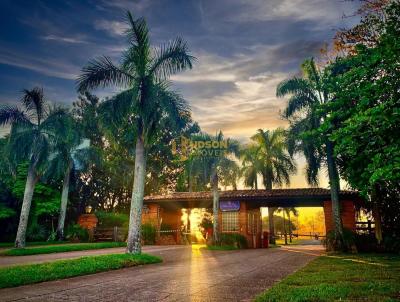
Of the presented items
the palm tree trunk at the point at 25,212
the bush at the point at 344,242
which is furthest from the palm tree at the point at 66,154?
the bush at the point at 344,242

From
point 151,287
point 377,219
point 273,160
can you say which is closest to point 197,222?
point 273,160

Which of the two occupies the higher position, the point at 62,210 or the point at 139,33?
the point at 139,33

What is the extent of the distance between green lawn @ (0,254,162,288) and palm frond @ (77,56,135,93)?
7.14 meters

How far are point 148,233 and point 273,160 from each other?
46.1 ft

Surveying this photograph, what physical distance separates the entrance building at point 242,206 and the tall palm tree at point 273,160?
159 inches

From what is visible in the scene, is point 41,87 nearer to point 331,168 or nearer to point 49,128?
point 49,128

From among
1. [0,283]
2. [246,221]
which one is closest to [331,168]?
[246,221]

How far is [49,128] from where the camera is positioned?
679 inches

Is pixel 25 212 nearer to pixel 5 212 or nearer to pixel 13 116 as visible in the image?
pixel 13 116

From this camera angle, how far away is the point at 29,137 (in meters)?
16.8

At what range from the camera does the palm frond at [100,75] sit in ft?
42.1

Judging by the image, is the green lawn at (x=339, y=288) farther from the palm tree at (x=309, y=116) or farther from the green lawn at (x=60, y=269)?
the palm tree at (x=309, y=116)

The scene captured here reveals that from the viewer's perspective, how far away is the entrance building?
67.3 ft

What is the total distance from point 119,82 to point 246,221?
15544 millimetres
